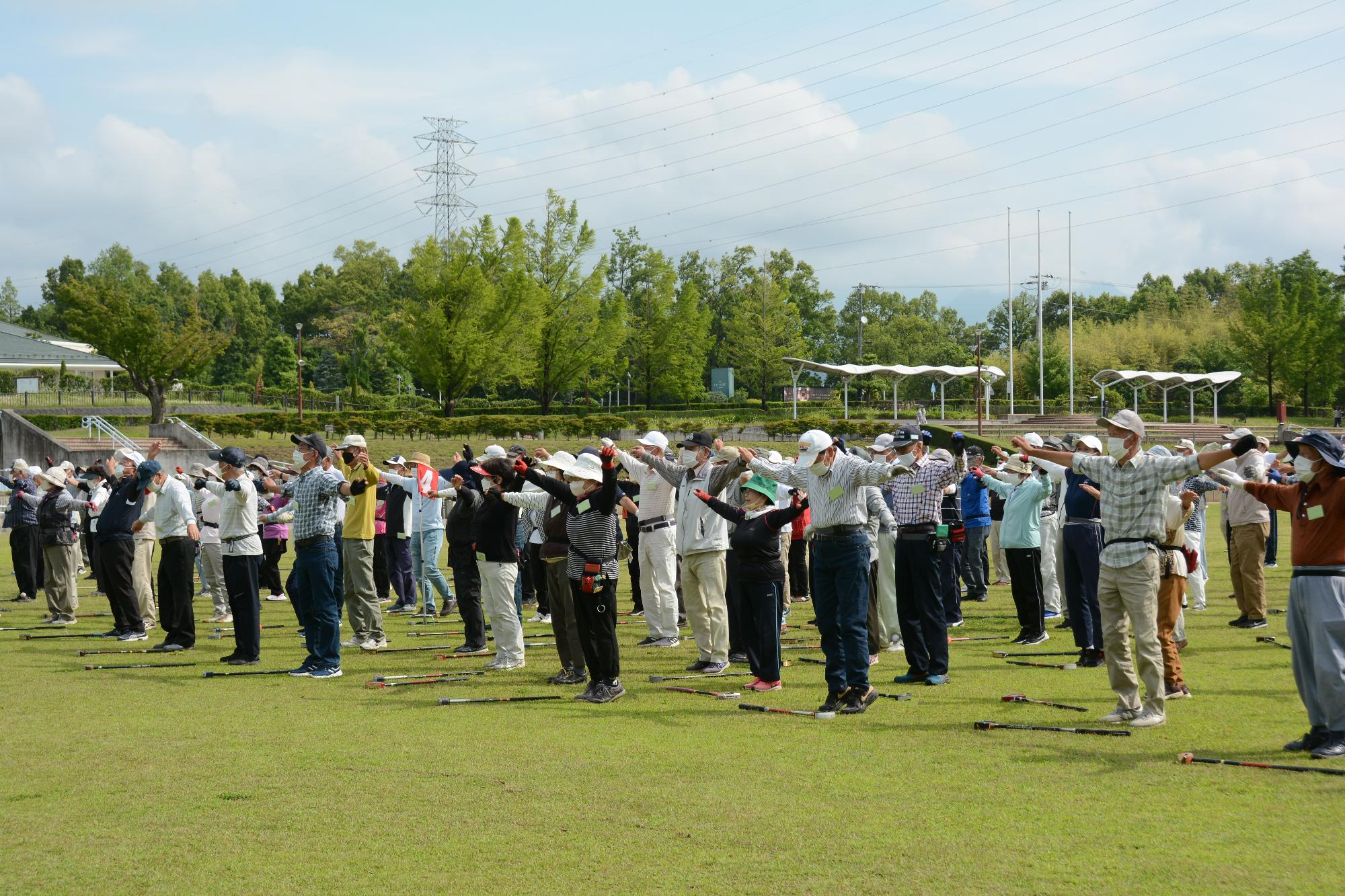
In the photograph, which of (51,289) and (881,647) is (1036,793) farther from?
(51,289)

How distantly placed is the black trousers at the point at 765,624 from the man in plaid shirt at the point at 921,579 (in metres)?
1.09

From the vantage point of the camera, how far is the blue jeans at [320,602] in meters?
10.8

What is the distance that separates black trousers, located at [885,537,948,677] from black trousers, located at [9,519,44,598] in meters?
14.0

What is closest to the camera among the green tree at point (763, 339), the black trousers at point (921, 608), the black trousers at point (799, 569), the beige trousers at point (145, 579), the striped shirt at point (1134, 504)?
the striped shirt at point (1134, 504)

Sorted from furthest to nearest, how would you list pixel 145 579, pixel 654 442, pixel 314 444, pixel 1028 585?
1. pixel 145 579
2. pixel 1028 585
3. pixel 654 442
4. pixel 314 444

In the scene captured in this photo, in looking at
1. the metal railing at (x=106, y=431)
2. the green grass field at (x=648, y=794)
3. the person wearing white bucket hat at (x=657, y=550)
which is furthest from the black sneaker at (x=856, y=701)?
the metal railing at (x=106, y=431)

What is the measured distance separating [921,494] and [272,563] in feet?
36.7

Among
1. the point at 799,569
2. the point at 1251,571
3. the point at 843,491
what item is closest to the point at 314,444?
the point at 843,491

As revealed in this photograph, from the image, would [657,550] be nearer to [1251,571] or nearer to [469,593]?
[469,593]

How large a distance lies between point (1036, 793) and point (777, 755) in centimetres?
168

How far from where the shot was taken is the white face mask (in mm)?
7383

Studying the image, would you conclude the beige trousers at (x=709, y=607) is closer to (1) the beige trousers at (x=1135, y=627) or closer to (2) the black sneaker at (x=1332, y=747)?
(1) the beige trousers at (x=1135, y=627)

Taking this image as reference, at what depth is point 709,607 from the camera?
10.7 m

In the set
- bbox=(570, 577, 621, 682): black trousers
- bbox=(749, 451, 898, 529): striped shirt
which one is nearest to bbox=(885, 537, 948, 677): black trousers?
bbox=(749, 451, 898, 529): striped shirt
